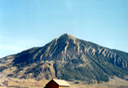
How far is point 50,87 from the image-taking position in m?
78.6

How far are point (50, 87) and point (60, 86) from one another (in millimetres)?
4265

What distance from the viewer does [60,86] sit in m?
77.3
